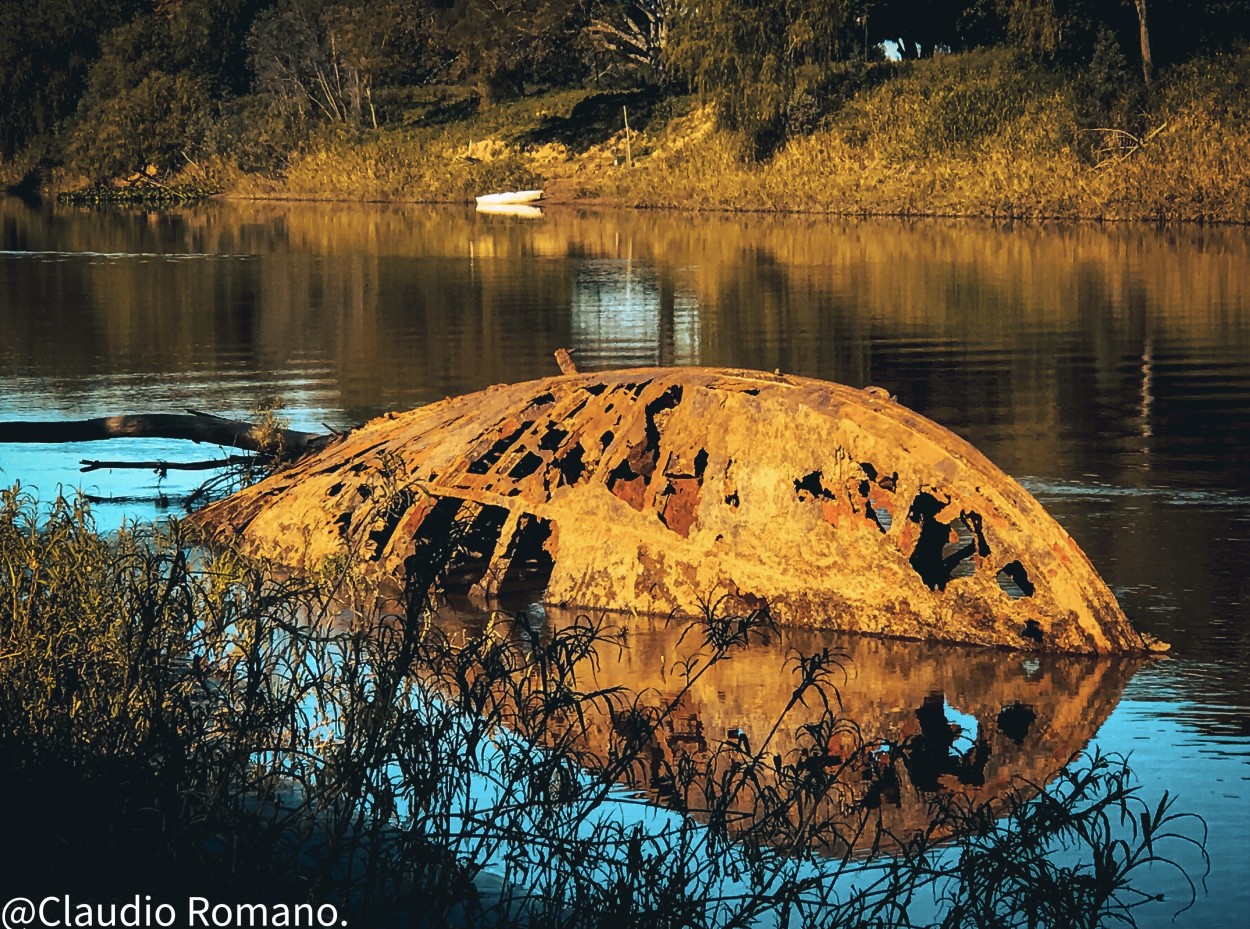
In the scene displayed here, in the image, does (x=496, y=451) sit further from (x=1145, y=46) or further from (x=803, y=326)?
(x=1145, y=46)

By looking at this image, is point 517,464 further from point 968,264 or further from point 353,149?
point 353,149

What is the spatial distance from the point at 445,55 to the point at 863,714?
8298 centimetres

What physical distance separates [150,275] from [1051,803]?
37.5 metres

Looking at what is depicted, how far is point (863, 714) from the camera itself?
1001 centimetres

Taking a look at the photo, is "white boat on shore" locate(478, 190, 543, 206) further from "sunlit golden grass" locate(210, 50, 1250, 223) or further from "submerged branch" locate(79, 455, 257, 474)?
"submerged branch" locate(79, 455, 257, 474)

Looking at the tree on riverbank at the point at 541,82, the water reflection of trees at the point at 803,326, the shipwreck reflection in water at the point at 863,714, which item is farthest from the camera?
the tree on riverbank at the point at 541,82

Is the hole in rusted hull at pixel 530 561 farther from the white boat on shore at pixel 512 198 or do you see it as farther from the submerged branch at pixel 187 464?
the white boat on shore at pixel 512 198

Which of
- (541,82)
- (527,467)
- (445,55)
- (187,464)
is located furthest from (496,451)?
(541,82)

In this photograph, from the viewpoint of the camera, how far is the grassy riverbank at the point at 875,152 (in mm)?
51188

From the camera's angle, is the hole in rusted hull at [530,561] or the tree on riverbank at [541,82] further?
the tree on riverbank at [541,82]

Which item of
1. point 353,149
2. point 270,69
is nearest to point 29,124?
point 270,69

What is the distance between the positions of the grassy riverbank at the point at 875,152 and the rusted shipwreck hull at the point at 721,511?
1542 inches

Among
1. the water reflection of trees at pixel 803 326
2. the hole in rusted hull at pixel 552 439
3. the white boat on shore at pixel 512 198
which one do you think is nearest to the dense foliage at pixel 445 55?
the white boat on shore at pixel 512 198

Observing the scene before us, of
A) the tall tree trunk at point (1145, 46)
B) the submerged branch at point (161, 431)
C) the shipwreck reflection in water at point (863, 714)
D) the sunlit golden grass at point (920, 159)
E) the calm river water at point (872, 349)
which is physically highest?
the tall tree trunk at point (1145, 46)
